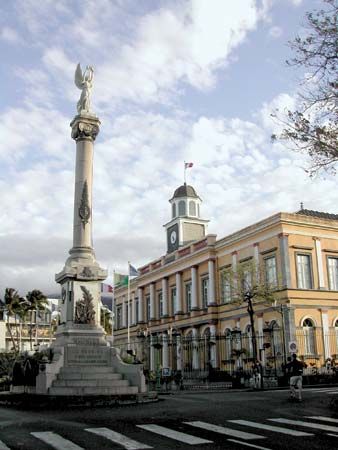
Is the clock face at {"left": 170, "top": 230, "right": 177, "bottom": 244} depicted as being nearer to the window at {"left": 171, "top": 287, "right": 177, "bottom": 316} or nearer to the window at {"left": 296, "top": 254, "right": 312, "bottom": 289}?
the window at {"left": 171, "top": 287, "right": 177, "bottom": 316}

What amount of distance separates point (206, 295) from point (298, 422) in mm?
38581

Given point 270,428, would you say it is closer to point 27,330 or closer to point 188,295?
point 188,295

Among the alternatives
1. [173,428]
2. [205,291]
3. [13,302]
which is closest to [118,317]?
[13,302]

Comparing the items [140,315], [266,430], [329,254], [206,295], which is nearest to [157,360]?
[140,315]

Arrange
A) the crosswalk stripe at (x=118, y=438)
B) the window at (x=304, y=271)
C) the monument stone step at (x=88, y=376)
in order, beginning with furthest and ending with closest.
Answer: the window at (x=304, y=271) < the monument stone step at (x=88, y=376) < the crosswalk stripe at (x=118, y=438)

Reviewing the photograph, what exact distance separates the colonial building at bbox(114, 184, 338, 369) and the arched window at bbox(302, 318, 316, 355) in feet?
0.23

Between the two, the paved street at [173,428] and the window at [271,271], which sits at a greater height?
the window at [271,271]

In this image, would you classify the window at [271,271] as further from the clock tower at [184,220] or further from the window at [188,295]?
the clock tower at [184,220]

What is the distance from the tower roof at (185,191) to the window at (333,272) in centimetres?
2432

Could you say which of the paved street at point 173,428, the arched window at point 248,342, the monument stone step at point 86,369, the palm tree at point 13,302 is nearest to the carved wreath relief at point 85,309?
the monument stone step at point 86,369

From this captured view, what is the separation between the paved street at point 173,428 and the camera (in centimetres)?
913

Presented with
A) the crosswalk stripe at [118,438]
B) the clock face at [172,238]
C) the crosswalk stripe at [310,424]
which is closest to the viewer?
the crosswalk stripe at [118,438]

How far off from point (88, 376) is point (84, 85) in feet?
41.6

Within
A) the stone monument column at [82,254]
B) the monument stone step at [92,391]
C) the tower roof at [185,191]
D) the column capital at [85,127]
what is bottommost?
the monument stone step at [92,391]
